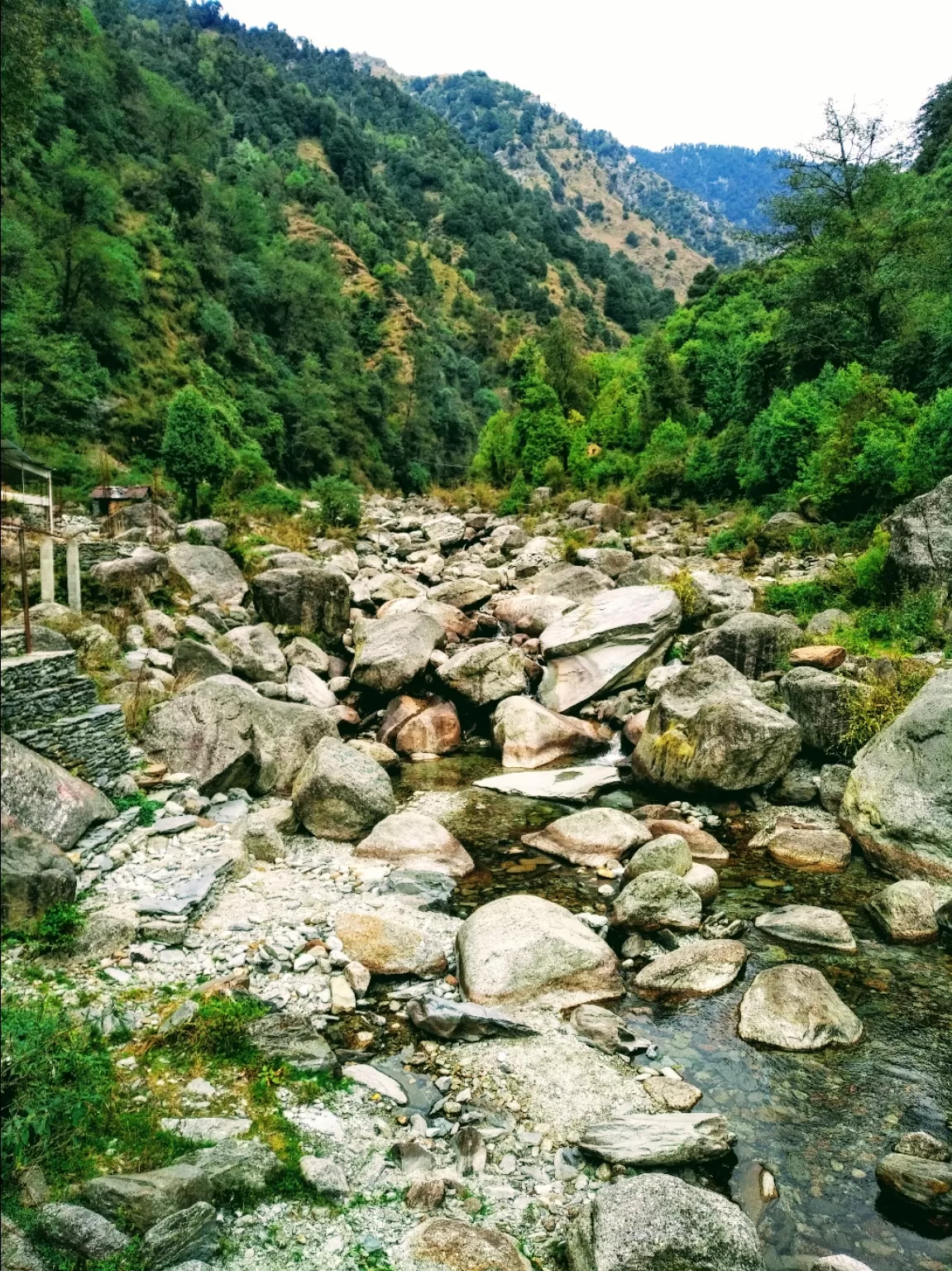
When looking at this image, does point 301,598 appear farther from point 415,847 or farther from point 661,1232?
point 661,1232

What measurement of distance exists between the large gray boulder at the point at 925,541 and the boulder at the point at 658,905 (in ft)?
32.9

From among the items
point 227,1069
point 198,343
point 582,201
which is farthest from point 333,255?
point 582,201

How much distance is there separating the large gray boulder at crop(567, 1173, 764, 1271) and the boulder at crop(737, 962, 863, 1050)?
259 centimetres

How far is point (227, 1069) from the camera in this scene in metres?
6.12

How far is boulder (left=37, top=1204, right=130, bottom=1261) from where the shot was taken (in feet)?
12.7

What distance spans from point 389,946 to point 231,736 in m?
5.23

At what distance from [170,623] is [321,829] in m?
7.72

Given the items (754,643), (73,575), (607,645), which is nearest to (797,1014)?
(754,643)

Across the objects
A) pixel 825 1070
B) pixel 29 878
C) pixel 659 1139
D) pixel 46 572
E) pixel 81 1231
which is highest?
pixel 46 572

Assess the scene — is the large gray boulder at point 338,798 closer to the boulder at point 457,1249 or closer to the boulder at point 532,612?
the boulder at point 457,1249

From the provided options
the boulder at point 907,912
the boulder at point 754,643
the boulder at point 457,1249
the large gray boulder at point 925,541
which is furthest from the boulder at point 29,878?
the large gray boulder at point 925,541

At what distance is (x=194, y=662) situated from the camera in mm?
15133

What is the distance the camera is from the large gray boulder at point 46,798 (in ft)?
27.1

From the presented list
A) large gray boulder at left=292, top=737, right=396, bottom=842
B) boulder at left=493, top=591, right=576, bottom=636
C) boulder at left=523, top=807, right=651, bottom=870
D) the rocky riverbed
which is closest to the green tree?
the rocky riverbed
